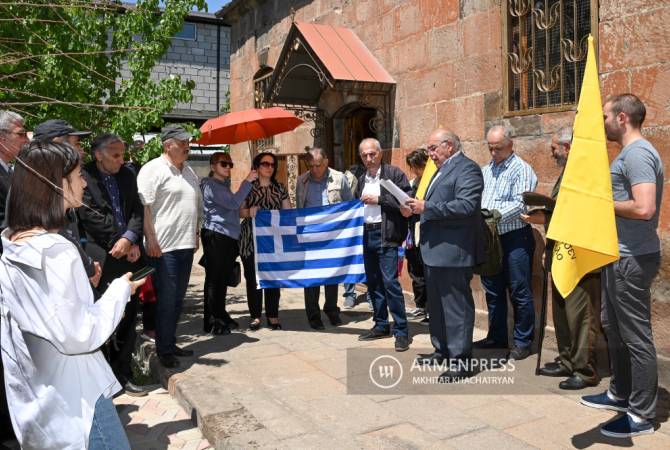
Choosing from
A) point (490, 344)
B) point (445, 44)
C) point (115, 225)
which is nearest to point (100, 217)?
point (115, 225)

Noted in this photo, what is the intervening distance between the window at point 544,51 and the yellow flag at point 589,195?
1949 millimetres

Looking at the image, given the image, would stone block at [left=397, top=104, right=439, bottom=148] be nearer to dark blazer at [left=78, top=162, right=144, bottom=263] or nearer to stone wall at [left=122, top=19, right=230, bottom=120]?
dark blazer at [left=78, top=162, right=144, bottom=263]

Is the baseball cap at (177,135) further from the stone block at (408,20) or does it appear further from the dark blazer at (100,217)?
the stone block at (408,20)

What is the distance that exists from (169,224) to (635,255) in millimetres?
3513

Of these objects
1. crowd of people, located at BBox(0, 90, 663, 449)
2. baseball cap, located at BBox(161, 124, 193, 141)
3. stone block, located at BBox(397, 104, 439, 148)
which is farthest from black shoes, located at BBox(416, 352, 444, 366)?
stone block, located at BBox(397, 104, 439, 148)

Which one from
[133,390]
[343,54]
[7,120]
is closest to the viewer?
[7,120]

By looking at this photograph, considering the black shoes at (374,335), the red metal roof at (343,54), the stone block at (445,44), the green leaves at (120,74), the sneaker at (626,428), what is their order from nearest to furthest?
the sneaker at (626,428), the black shoes at (374,335), the green leaves at (120,74), the stone block at (445,44), the red metal roof at (343,54)

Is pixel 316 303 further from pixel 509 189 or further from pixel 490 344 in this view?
pixel 509 189

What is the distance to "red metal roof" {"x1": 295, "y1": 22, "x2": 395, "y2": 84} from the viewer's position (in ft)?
25.9

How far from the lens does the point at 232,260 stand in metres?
6.36

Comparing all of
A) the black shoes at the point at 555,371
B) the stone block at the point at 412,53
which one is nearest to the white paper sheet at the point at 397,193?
the black shoes at the point at 555,371

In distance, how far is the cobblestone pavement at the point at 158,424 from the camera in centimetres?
400

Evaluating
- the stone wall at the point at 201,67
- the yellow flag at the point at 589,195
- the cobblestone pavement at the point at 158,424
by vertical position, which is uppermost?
the stone wall at the point at 201,67

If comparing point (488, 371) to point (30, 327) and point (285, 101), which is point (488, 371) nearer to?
point (30, 327)
